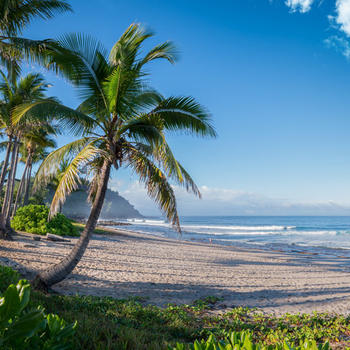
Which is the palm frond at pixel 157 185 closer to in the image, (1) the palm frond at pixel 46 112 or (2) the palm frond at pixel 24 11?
(1) the palm frond at pixel 46 112

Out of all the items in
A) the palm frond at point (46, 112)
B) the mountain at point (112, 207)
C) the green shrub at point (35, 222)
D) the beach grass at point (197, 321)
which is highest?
the palm frond at point (46, 112)

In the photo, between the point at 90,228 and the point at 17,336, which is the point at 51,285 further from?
the point at 17,336

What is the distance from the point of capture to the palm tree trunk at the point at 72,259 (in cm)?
655

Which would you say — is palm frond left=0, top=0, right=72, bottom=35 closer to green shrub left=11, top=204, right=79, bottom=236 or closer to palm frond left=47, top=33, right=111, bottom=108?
palm frond left=47, top=33, right=111, bottom=108

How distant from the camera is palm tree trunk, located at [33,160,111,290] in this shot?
258 inches

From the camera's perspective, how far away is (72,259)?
22.1 feet

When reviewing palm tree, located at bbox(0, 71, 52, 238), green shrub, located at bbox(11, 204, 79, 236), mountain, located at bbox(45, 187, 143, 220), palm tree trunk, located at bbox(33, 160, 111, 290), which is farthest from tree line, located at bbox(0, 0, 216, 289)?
mountain, located at bbox(45, 187, 143, 220)

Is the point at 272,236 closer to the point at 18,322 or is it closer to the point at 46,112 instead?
the point at 46,112

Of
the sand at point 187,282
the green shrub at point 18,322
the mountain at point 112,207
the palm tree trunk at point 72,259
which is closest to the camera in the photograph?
the green shrub at point 18,322

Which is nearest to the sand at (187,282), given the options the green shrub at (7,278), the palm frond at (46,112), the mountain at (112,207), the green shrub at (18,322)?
the green shrub at (7,278)

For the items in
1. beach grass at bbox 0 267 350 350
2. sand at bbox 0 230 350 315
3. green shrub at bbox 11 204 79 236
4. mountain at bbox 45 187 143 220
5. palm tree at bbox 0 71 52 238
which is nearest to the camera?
beach grass at bbox 0 267 350 350

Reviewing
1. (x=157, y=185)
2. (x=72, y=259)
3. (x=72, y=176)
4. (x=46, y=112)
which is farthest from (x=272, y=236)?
(x=46, y=112)

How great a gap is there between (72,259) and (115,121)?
3.76 metres

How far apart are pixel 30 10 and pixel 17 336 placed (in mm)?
9670
